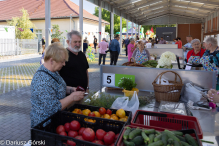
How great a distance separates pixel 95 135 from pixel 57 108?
19.5 inches

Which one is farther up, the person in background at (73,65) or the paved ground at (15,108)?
the person in background at (73,65)

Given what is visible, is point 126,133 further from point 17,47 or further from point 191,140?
point 17,47

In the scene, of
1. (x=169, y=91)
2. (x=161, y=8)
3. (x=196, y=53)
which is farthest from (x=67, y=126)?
(x=161, y=8)

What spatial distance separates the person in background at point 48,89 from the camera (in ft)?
6.17

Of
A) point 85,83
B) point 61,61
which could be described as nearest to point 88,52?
point 85,83

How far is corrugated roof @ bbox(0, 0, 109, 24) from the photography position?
93.9ft

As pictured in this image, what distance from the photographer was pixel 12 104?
18.5 ft

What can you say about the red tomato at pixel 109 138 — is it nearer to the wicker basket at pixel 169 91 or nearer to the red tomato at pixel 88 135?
the red tomato at pixel 88 135

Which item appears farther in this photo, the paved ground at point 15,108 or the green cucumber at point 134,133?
the paved ground at point 15,108

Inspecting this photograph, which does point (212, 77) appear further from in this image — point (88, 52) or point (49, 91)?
point (88, 52)

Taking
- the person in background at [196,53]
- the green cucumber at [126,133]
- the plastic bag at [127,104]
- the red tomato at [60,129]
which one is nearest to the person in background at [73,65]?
the plastic bag at [127,104]

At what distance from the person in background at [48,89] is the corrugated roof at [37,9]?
25.9 m

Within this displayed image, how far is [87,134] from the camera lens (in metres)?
1.58

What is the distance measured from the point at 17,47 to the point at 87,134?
1864 cm
